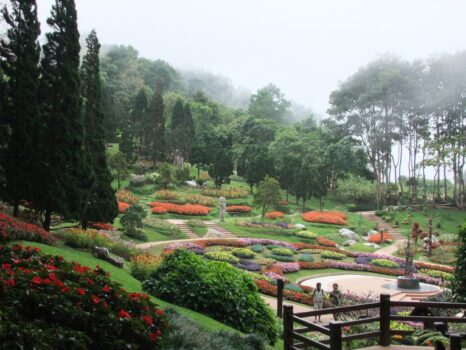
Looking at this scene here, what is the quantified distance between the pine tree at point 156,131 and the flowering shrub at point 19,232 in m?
41.9

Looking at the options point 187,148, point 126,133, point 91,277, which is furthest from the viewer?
point 187,148

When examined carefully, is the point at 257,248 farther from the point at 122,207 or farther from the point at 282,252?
the point at 122,207

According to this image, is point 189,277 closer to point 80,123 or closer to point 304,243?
point 80,123

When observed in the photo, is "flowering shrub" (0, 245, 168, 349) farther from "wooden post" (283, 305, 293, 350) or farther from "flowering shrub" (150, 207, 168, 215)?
"flowering shrub" (150, 207, 168, 215)

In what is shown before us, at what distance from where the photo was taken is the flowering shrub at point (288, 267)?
26.8 metres

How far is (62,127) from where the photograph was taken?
66.7ft

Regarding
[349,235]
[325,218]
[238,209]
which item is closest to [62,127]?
[349,235]

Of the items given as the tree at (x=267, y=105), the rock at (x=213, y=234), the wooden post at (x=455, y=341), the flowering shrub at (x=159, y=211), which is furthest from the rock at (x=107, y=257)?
the tree at (x=267, y=105)

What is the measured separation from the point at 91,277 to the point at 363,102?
178 feet

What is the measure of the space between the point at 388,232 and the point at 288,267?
19.9m

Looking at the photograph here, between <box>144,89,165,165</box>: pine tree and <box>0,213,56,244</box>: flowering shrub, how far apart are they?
41.9 metres

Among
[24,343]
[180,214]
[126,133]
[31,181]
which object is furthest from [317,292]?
[126,133]

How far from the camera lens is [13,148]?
63.8 feet

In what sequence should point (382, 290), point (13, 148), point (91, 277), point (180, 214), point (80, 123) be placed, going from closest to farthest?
point (91, 277)
point (13, 148)
point (80, 123)
point (382, 290)
point (180, 214)
